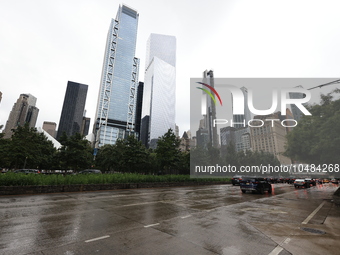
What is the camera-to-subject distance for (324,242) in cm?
504

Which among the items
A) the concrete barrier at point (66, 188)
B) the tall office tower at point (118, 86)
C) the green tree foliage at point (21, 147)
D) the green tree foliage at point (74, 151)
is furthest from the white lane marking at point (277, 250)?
the tall office tower at point (118, 86)

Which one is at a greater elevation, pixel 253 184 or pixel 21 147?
pixel 21 147

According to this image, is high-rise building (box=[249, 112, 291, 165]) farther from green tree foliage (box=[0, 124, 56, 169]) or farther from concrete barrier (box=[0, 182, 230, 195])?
green tree foliage (box=[0, 124, 56, 169])

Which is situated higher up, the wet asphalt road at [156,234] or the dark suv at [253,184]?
the dark suv at [253,184]

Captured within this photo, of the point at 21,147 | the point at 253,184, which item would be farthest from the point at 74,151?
the point at 253,184

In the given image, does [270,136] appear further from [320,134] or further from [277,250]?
[277,250]

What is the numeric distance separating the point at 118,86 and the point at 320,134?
172041 millimetres

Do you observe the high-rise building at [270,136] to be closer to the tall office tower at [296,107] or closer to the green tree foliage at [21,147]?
the tall office tower at [296,107]

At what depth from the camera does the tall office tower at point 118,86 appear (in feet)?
522

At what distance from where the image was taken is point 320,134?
719 inches

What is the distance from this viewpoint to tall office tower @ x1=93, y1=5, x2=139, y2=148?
159 m

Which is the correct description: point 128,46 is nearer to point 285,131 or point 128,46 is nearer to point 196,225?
point 285,131

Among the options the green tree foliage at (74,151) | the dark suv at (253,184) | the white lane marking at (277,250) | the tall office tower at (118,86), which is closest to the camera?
the white lane marking at (277,250)

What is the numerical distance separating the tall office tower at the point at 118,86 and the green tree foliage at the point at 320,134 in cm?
14310
